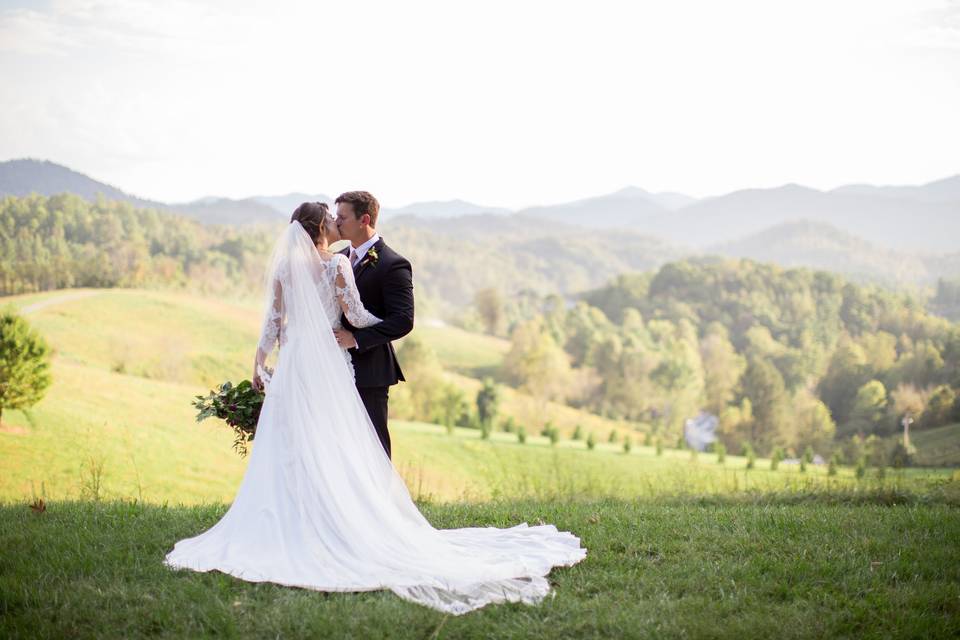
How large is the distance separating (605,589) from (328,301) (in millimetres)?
2611

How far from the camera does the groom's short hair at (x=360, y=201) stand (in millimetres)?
5633

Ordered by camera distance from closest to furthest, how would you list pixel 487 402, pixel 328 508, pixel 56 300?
pixel 328 508 → pixel 56 300 → pixel 487 402

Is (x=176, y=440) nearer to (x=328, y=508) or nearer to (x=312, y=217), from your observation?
(x=312, y=217)

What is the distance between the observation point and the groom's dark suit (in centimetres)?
570

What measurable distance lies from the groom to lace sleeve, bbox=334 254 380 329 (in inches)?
5.0

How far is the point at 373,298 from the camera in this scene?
19.2 ft

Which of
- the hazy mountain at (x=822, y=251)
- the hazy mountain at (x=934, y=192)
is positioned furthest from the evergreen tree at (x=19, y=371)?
the hazy mountain at (x=934, y=192)

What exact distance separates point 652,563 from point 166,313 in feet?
209

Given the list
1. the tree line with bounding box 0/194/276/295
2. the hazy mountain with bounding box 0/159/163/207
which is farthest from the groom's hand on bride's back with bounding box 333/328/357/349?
the tree line with bounding box 0/194/276/295

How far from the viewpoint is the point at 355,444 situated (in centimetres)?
540

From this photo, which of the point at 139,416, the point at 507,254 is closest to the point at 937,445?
the point at 139,416

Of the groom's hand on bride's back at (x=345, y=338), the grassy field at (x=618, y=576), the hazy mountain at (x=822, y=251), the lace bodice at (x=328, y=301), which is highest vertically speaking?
the hazy mountain at (x=822, y=251)

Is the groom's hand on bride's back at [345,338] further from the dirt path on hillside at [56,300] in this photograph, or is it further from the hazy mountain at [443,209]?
the hazy mountain at [443,209]

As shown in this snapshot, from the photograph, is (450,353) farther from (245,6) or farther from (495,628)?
(495,628)
